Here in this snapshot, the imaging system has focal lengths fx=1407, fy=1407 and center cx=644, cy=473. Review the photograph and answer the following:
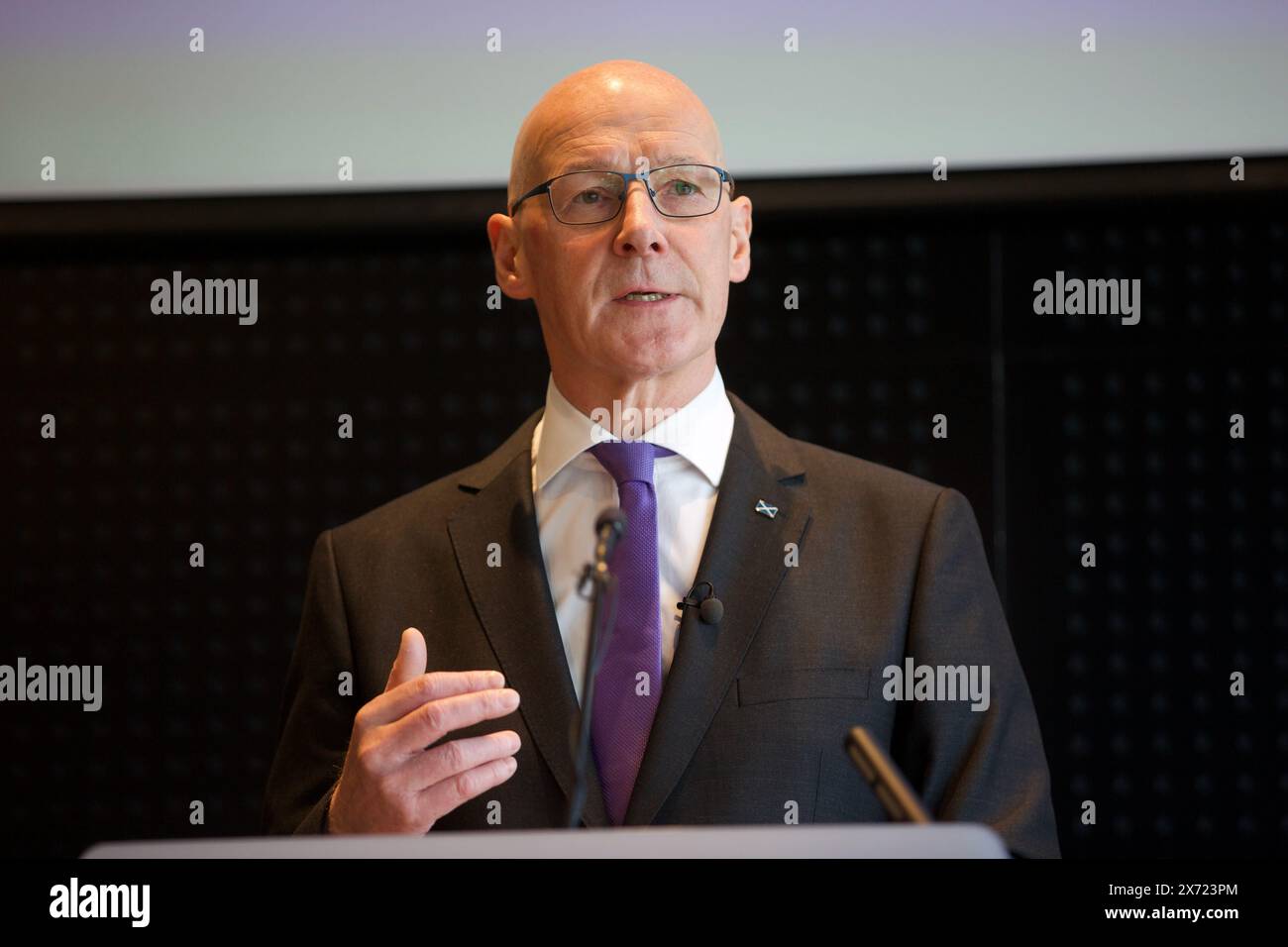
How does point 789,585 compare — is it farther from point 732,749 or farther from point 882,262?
point 882,262

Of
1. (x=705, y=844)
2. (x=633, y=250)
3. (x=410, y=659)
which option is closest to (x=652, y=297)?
(x=633, y=250)

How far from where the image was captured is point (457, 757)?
64.6 inches

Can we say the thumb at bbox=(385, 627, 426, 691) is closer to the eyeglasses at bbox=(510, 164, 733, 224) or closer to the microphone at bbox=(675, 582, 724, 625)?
the microphone at bbox=(675, 582, 724, 625)

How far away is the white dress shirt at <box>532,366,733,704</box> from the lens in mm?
2080

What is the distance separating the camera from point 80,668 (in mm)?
3057

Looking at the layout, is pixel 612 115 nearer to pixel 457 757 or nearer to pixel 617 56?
pixel 617 56

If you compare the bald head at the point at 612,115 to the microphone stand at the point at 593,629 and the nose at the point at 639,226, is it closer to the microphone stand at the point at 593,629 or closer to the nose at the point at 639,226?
the nose at the point at 639,226

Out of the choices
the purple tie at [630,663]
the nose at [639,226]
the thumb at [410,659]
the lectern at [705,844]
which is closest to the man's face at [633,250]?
the nose at [639,226]

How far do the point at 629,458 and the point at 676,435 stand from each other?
0.30 ft

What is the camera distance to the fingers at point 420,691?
5.12 ft

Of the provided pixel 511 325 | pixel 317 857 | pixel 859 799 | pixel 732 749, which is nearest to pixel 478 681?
pixel 317 857

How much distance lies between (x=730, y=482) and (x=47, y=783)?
181 centimetres

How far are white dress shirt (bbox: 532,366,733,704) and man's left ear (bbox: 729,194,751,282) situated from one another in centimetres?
21

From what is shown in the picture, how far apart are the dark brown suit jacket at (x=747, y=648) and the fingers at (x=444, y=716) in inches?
15.1
